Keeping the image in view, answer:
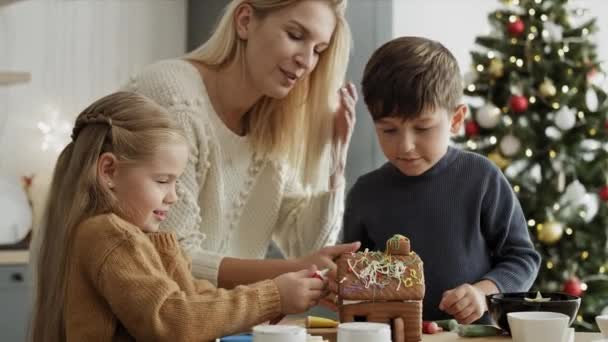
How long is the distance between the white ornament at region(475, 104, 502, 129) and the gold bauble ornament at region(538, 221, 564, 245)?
0.55 metres

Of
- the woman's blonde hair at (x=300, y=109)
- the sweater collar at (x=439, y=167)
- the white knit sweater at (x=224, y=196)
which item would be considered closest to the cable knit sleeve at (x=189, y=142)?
the white knit sweater at (x=224, y=196)

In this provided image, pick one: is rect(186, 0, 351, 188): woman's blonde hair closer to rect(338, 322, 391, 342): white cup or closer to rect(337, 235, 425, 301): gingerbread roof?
rect(337, 235, 425, 301): gingerbread roof

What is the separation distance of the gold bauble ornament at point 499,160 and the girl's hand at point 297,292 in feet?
9.92

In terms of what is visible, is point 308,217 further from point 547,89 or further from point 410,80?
point 547,89

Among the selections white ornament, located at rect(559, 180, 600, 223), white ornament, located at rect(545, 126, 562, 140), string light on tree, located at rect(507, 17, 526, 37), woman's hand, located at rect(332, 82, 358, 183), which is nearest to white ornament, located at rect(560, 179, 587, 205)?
white ornament, located at rect(559, 180, 600, 223)

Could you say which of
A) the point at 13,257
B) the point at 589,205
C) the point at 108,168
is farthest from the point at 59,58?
the point at 108,168

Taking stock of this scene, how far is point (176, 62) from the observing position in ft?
7.14

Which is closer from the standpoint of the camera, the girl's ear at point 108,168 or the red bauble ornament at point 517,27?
the girl's ear at point 108,168

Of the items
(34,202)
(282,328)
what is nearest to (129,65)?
(34,202)

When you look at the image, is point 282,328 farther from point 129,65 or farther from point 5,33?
point 129,65

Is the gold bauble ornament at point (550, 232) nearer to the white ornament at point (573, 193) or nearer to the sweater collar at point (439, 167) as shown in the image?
the white ornament at point (573, 193)

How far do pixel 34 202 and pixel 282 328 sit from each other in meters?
3.28

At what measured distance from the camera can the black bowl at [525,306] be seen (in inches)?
57.3

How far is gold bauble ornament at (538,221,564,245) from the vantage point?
14.4ft
